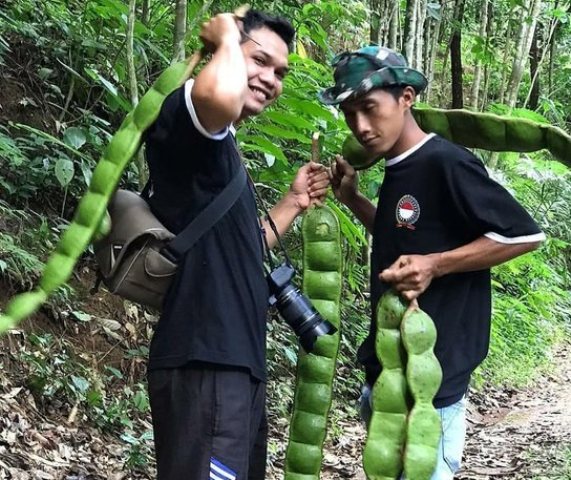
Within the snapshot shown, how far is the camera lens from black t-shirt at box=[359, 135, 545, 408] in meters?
0.28

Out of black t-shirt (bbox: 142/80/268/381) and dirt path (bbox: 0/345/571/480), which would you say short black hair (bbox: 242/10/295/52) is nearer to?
black t-shirt (bbox: 142/80/268/381)

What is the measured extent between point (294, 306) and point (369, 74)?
0.88 meters

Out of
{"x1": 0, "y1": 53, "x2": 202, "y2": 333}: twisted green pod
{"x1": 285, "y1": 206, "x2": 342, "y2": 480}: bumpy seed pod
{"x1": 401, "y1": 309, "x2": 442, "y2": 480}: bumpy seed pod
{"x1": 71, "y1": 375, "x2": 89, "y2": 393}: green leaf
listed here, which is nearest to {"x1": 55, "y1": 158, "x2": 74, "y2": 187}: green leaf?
{"x1": 71, "y1": 375, "x2": 89, "y2": 393}: green leaf

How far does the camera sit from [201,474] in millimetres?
2424

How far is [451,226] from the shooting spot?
2748 millimetres

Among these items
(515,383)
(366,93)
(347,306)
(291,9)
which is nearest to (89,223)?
(366,93)

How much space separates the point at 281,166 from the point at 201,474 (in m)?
2.82

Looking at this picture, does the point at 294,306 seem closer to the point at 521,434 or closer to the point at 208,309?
the point at 208,309

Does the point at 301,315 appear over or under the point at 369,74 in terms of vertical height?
under

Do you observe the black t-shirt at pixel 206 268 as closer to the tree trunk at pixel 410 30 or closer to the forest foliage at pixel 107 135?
the forest foliage at pixel 107 135

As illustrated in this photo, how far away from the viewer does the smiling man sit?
7.94 feet

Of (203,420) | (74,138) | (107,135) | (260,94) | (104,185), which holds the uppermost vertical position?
(107,135)

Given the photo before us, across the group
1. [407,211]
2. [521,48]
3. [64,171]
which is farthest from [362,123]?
[521,48]

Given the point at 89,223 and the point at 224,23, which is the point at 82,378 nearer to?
the point at 89,223
